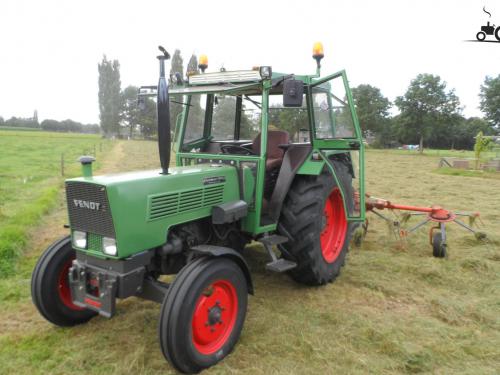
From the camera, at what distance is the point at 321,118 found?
14.9 ft

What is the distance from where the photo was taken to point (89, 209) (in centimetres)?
301

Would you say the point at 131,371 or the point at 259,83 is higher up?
the point at 259,83

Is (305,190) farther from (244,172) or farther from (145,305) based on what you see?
(145,305)

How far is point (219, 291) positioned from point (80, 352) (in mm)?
1154

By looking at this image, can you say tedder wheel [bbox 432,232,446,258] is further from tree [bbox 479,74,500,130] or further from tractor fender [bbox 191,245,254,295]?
tree [bbox 479,74,500,130]

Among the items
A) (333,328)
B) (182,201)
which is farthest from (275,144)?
(333,328)

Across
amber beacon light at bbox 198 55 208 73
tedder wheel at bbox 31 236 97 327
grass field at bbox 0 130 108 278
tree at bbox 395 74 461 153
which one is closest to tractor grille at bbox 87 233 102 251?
tedder wheel at bbox 31 236 97 327

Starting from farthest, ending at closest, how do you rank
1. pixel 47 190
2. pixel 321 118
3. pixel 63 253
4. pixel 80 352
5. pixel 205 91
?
pixel 47 190 → pixel 321 118 → pixel 205 91 → pixel 63 253 → pixel 80 352

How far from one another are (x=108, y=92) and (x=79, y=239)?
53383 mm

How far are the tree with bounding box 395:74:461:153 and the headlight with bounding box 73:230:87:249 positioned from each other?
32541 mm

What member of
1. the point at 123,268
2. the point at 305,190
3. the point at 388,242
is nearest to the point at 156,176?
the point at 123,268

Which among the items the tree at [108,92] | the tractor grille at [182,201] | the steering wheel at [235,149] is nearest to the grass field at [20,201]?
the tractor grille at [182,201]

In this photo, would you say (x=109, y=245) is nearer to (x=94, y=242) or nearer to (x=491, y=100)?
(x=94, y=242)

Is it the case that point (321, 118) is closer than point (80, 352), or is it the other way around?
point (80, 352)
